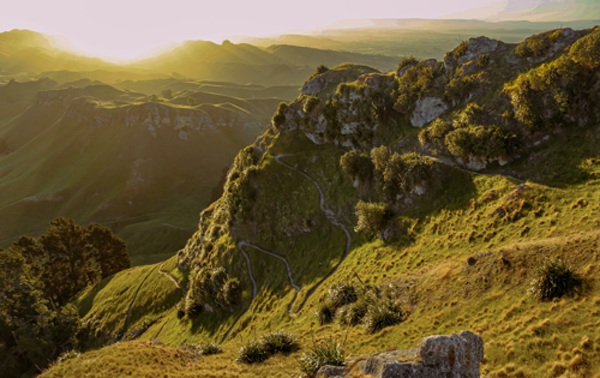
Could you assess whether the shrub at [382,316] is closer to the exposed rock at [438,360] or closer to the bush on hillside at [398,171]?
the exposed rock at [438,360]

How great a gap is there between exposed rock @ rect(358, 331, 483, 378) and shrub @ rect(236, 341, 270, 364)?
14.7m

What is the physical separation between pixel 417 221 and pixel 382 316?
20709 mm

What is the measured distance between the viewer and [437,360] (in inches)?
624

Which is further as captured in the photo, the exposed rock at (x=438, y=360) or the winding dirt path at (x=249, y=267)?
the winding dirt path at (x=249, y=267)

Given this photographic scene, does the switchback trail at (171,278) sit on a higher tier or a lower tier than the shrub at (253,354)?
lower

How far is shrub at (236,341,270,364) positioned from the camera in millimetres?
28816

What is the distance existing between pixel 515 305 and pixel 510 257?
5679 millimetres

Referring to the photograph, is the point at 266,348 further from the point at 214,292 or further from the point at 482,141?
the point at 214,292

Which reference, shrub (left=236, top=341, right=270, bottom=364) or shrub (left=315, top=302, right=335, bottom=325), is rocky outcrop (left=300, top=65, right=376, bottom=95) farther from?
shrub (left=236, top=341, right=270, bottom=364)

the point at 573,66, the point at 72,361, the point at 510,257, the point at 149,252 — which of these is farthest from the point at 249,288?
the point at 149,252

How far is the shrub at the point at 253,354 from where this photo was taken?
2882cm

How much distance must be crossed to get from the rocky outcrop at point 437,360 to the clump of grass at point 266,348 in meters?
14.4

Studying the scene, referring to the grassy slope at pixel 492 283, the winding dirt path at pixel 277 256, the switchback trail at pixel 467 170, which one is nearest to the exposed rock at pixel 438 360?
the grassy slope at pixel 492 283

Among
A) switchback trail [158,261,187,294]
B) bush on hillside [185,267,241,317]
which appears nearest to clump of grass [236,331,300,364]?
bush on hillside [185,267,241,317]
